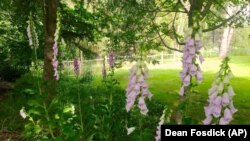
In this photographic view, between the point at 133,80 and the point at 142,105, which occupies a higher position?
the point at 133,80

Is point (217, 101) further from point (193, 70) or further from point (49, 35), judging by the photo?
point (49, 35)

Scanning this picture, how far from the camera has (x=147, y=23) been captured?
13812mm

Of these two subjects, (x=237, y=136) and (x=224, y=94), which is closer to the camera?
(x=224, y=94)

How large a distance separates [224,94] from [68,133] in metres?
2.54

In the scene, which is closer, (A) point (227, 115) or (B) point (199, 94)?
(A) point (227, 115)

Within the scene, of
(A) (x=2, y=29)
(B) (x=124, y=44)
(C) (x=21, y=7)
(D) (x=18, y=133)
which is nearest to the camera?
(D) (x=18, y=133)

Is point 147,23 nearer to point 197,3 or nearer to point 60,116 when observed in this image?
point 197,3

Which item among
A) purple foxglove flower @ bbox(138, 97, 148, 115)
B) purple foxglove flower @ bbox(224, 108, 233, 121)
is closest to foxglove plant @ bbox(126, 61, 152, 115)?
purple foxglove flower @ bbox(138, 97, 148, 115)

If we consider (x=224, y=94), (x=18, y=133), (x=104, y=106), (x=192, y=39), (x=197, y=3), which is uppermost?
(x=197, y=3)

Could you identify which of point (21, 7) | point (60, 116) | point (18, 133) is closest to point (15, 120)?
point (18, 133)

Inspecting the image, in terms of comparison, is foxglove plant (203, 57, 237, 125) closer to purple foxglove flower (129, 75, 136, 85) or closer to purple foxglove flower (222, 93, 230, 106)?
purple foxglove flower (222, 93, 230, 106)

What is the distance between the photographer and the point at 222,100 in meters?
3.30

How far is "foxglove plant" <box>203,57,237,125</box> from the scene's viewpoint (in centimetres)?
328

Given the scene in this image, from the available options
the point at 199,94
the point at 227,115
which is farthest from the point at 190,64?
the point at 199,94
